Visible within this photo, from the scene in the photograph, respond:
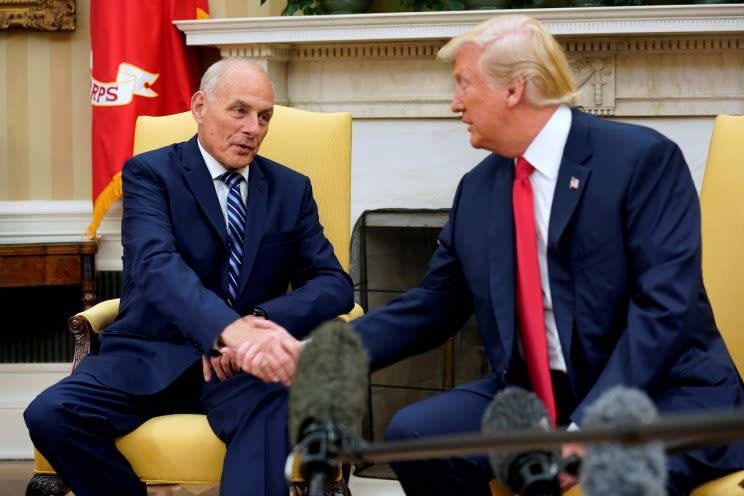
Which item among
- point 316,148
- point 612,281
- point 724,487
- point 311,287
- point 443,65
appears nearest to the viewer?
point 724,487

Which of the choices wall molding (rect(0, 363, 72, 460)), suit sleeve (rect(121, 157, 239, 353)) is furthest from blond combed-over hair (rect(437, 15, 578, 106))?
wall molding (rect(0, 363, 72, 460))

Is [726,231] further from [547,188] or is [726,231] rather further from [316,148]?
[316,148]

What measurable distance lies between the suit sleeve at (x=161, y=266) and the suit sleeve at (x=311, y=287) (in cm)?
17

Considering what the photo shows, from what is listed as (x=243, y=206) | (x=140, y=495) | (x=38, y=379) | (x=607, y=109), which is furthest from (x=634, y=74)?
(x=38, y=379)

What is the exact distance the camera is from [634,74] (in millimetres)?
3645

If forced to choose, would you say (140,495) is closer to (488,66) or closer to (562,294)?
(562,294)

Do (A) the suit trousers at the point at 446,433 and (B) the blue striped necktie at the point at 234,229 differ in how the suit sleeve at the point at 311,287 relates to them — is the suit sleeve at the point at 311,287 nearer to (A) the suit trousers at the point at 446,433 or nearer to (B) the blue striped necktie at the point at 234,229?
(B) the blue striped necktie at the point at 234,229

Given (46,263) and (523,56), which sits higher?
(523,56)

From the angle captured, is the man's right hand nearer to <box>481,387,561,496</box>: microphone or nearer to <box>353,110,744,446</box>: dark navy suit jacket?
<box>353,110,744,446</box>: dark navy suit jacket

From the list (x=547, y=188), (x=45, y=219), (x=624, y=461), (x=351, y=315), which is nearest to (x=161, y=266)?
(x=351, y=315)

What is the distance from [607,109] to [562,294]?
1868mm

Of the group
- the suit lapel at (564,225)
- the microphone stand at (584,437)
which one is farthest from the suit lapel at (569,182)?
the microphone stand at (584,437)

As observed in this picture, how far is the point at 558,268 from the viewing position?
6.32 feet

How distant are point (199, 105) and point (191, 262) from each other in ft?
1.36
